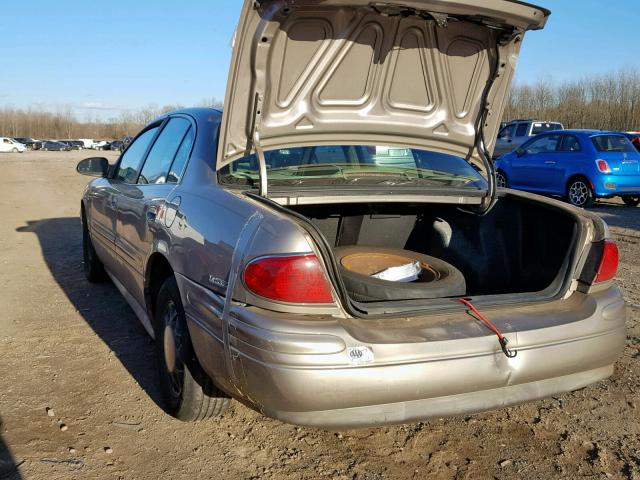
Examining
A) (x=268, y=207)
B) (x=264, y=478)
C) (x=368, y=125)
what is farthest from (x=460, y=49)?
(x=264, y=478)

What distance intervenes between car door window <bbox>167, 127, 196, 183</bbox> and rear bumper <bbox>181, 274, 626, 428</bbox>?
3.28 feet

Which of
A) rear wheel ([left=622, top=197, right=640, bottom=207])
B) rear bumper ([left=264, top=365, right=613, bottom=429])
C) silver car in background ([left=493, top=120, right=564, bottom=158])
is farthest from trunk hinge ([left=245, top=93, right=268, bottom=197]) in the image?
silver car in background ([left=493, top=120, right=564, bottom=158])

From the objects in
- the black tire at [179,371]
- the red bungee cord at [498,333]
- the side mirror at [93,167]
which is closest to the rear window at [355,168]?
the black tire at [179,371]

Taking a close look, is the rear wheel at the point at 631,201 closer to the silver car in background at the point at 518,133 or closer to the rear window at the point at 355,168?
the silver car in background at the point at 518,133

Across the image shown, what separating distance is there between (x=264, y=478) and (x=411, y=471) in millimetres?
660

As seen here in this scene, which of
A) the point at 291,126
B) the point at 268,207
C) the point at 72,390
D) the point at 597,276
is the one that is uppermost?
the point at 291,126

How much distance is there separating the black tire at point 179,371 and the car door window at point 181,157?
65 centimetres

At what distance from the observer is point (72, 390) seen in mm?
3424

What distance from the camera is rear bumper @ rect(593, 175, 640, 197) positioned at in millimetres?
11680

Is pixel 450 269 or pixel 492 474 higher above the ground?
pixel 450 269

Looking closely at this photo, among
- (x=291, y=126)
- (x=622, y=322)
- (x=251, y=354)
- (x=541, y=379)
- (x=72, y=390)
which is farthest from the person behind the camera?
(x=72, y=390)

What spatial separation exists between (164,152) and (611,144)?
437 inches

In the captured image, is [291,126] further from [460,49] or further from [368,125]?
[460,49]

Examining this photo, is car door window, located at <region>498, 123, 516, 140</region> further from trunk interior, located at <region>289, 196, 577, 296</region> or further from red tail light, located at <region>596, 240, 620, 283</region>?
red tail light, located at <region>596, 240, 620, 283</region>
